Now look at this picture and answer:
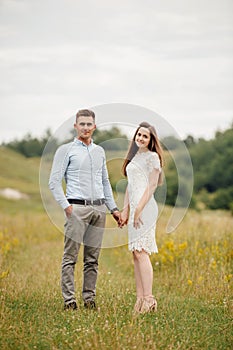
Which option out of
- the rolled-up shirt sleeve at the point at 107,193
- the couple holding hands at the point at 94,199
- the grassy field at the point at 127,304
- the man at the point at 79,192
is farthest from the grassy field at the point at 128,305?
the rolled-up shirt sleeve at the point at 107,193

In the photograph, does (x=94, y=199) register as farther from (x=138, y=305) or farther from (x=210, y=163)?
(x=210, y=163)

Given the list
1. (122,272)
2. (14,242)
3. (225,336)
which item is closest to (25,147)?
(14,242)

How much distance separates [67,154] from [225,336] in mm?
2503

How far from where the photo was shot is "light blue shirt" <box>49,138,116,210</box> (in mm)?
6059

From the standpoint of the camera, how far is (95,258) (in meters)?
6.39

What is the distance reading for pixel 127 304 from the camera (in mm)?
6391

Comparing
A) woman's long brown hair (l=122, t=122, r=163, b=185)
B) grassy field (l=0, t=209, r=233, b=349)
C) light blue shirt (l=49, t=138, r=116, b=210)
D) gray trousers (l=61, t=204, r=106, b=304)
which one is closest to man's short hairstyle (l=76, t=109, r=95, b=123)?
light blue shirt (l=49, t=138, r=116, b=210)

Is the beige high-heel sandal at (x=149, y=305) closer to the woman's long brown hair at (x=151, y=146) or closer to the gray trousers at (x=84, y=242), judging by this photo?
the gray trousers at (x=84, y=242)

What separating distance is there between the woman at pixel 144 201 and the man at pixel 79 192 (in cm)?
37

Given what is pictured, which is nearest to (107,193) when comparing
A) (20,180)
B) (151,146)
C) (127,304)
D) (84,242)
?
(84,242)

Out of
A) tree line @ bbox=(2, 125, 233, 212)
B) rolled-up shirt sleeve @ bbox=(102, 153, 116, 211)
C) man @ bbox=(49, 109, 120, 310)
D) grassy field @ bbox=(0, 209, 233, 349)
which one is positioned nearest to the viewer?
grassy field @ bbox=(0, 209, 233, 349)

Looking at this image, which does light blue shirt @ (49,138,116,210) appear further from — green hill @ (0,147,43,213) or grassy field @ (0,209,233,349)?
green hill @ (0,147,43,213)

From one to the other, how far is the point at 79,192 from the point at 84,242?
23.6 inches

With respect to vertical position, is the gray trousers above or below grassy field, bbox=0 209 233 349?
above
